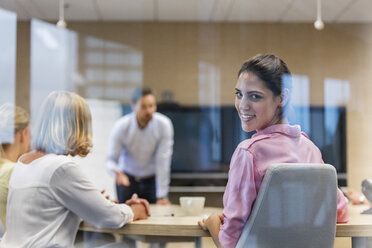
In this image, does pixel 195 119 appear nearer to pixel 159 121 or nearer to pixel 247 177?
pixel 159 121

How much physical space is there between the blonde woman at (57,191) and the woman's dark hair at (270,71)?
521 millimetres

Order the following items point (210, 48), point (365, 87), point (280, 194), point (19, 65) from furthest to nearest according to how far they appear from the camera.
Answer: point (210, 48)
point (365, 87)
point (19, 65)
point (280, 194)

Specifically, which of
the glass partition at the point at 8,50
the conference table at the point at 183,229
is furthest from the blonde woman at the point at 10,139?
the conference table at the point at 183,229

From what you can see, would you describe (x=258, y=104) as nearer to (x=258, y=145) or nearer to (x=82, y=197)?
(x=258, y=145)

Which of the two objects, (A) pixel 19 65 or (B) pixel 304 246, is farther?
(A) pixel 19 65

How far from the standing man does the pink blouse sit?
882 mm

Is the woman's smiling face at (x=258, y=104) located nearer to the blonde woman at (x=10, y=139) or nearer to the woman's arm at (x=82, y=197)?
the woman's arm at (x=82, y=197)

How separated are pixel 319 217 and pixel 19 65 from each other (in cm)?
119

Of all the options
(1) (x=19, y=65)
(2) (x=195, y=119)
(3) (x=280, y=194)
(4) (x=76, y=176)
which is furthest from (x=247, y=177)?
(2) (x=195, y=119)

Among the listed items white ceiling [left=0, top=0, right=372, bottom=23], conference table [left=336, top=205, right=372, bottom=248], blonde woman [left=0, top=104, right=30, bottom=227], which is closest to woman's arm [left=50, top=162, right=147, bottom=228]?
blonde woman [left=0, top=104, right=30, bottom=227]

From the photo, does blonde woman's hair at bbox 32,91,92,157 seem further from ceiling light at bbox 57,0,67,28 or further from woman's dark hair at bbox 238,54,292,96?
ceiling light at bbox 57,0,67,28

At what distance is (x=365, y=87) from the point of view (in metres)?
1.93

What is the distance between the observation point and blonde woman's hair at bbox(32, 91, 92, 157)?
4.31 feet

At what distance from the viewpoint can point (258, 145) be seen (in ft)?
3.57
